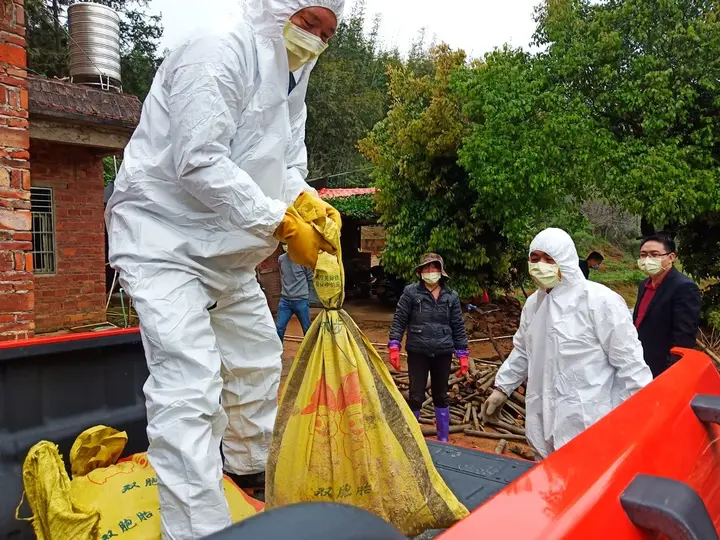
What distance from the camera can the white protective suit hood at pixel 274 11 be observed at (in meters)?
1.99

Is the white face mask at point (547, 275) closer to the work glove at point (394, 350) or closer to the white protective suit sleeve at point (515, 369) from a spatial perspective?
the white protective suit sleeve at point (515, 369)

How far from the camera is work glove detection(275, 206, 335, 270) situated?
6.32 feet

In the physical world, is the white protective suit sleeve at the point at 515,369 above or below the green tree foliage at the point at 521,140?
below

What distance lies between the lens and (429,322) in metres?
5.01

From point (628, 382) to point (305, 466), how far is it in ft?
5.81

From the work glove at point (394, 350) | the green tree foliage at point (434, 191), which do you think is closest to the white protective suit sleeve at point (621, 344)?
the work glove at point (394, 350)

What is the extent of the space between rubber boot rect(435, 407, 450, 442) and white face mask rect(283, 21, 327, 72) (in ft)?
12.2


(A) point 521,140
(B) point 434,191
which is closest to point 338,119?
(B) point 434,191

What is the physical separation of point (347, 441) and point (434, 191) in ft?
31.5

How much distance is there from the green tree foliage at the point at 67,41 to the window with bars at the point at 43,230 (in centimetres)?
1087

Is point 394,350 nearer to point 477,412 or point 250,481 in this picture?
point 477,412

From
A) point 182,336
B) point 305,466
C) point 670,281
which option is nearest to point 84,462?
point 182,336

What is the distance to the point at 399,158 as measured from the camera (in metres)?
11.6

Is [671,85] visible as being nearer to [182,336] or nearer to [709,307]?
[709,307]
